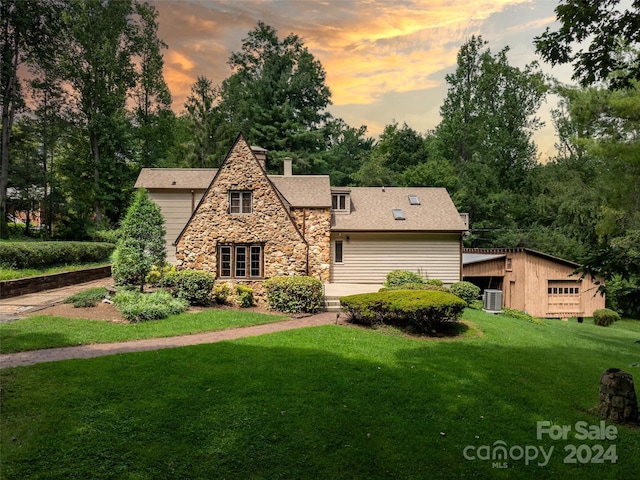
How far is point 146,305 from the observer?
11766 millimetres

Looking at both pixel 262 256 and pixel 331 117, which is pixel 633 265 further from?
pixel 331 117

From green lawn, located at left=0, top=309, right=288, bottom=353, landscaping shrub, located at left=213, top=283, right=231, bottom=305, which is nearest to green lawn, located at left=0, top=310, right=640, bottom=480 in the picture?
green lawn, located at left=0, top=309, right=288, bottom=353

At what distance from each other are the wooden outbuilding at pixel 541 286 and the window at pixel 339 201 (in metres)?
10.1

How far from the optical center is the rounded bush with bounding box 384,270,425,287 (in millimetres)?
17255

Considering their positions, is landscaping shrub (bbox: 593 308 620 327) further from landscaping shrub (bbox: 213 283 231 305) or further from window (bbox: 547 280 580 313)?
landscaping shrub (bbox: 213 283 231 305)

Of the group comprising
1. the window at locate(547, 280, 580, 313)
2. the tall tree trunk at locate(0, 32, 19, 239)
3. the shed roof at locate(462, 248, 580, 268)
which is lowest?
the window at locate(547, 280, 580, 313)

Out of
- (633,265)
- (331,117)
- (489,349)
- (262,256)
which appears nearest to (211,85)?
(331,117)

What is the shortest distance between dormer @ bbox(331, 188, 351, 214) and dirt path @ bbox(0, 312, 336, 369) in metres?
9.28

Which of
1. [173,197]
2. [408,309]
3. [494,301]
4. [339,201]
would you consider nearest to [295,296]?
[408,309]

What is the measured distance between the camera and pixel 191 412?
5777 millimetres

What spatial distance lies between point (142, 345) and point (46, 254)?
1254 cm

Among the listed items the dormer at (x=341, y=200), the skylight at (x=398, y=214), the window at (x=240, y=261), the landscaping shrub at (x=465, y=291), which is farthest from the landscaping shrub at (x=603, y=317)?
the window at (x=240, y=261)

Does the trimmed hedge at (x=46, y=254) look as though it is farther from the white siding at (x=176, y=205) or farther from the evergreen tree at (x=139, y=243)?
the evergreen tree at (x=139, y=243)

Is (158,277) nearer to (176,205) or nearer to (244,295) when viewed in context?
(244,295)
